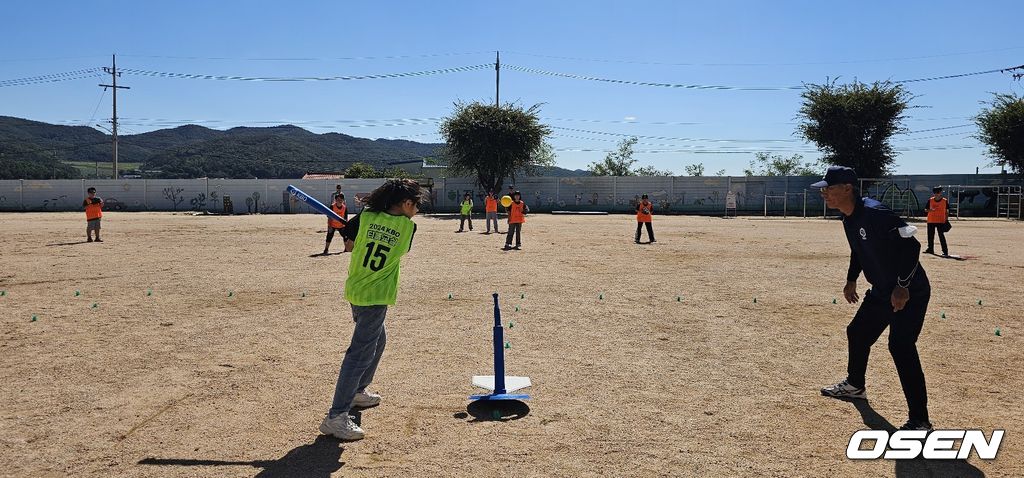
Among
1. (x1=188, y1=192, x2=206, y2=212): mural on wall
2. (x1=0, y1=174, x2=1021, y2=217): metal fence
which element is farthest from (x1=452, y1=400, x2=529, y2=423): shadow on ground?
(x1=188, y1=192, x2=206, y2=212): mural on wall

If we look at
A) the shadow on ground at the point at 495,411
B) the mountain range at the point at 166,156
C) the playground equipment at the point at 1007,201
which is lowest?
the shadow on ground at the point at 495,411

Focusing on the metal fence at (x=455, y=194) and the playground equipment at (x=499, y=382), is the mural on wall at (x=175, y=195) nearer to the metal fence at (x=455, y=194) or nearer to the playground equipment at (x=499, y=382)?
the metal fence at (x=455, y=194)

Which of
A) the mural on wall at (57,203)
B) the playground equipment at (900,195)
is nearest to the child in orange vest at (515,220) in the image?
the playground equipment at (900,195)

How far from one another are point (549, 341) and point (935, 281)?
8.88 metres

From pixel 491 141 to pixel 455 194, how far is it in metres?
4.97

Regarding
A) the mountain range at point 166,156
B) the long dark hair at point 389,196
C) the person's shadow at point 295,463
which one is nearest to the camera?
the person's shadow at point 295,463

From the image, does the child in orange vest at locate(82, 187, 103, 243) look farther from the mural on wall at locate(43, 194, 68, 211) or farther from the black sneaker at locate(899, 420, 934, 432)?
the mural on wall at locate(43, 194, 68, 211)

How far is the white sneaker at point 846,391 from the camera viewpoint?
554 centimetres

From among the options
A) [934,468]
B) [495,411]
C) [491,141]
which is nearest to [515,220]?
[495,411]

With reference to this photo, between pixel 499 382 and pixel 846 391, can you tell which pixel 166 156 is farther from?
pixel 846 391

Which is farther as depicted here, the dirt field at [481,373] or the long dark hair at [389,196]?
the long dark hair at [389,196]

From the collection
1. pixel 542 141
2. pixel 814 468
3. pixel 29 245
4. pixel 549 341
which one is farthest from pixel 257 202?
pixel 814 468

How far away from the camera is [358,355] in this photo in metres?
4.77

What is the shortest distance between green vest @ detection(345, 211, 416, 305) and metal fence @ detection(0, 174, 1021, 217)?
42331 mm
